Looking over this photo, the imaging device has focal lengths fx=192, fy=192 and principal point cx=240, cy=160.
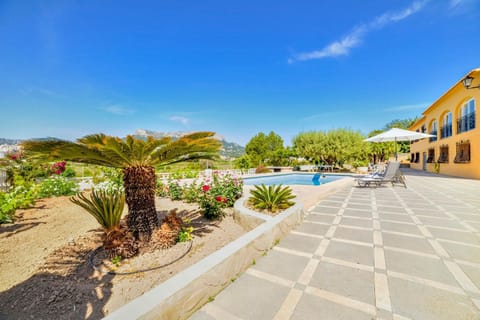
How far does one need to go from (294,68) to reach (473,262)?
65.2ft

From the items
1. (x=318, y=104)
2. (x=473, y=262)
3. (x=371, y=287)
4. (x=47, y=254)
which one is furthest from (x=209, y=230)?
(x=318, y=104)

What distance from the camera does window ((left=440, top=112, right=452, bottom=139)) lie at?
15.6 metres

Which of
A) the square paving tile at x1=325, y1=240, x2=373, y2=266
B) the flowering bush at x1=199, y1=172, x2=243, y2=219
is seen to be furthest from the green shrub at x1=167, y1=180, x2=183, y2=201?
the square paving tile at x1=325, y1=240, x2=373, y2=266

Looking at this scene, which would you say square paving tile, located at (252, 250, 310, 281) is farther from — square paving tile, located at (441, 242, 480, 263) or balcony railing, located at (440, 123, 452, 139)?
balcony railing, located at (440, 123, 452, 139)

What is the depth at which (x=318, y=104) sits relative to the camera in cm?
2803

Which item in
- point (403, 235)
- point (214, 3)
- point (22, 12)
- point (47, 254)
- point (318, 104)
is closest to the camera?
point (47, 254)

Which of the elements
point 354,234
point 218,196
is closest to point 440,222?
point 354,234

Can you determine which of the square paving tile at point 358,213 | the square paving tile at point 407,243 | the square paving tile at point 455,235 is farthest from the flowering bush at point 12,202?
the square paving tile at point 455,235

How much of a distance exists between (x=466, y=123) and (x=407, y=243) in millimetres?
16665

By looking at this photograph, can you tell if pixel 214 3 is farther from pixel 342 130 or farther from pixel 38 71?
pixel 342 130

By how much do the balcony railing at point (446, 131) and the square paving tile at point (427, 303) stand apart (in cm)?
2020

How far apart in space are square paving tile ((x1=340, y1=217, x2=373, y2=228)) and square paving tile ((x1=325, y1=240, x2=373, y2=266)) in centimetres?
113

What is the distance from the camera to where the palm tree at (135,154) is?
2803 millimetres

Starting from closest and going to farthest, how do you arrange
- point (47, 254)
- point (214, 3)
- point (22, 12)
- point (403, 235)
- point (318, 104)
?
point (47, 254) → point (403, 235) → point (22, 12) → point (214, 3) → point (318, 104)
